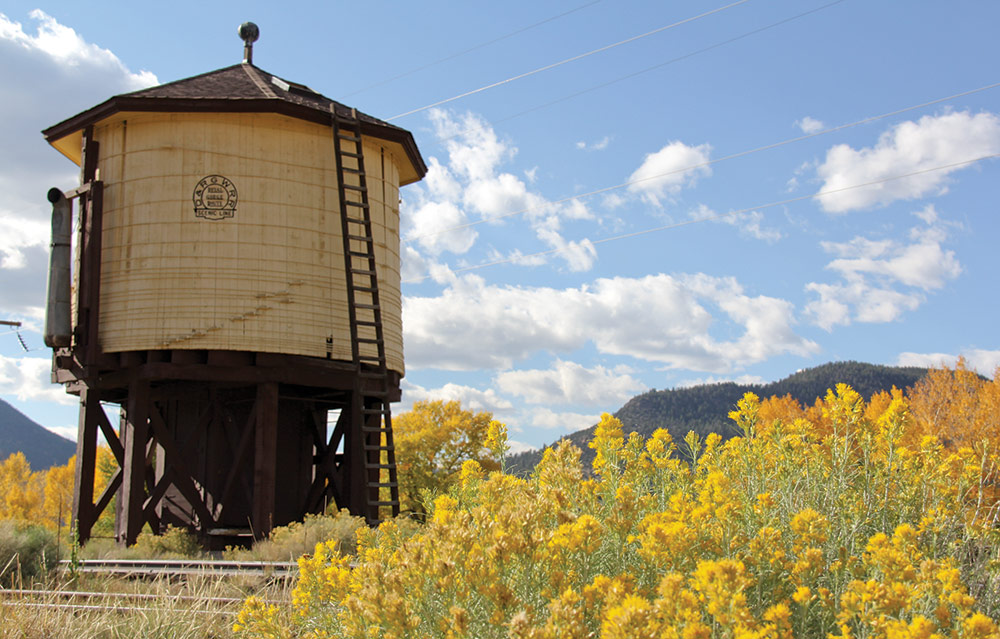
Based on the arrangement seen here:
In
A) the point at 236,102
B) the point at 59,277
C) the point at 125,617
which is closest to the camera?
the point at 125,617

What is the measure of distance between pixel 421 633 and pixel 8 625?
13.0 feet

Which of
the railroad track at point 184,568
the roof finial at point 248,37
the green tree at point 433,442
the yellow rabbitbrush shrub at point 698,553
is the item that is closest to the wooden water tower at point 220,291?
the roof finial at point 248,37

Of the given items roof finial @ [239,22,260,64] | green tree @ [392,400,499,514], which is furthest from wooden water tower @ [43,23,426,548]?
green tree @ [392,400,499,514]

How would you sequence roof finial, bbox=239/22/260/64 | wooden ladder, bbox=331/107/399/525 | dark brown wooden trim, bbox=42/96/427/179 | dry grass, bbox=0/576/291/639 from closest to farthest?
dry grass, bbox=0/576/291/639, dark brown wooden trim, bbox=42/96/427/179, wooden ladder, bbox=331/107/399/525, roof finial, bbox=239/22/260/64

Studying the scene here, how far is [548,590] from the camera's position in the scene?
10.4 feet

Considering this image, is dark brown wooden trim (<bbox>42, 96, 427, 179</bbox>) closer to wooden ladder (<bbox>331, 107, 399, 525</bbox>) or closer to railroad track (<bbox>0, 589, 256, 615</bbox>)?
wooden ladder (<bbox>331, 107, 399, 525</bbox>)

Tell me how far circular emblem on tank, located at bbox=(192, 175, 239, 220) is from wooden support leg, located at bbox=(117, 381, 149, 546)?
9.38 feet

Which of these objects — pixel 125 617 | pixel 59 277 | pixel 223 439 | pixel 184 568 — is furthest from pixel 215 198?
pixel 125 617

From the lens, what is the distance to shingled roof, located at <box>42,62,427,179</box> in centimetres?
1355

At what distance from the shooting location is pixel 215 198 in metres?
13.4

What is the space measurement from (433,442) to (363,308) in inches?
717

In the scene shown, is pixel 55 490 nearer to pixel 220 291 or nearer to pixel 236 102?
pixel 220 291

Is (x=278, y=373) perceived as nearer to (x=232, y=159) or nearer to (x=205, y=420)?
(x=205, y=420)

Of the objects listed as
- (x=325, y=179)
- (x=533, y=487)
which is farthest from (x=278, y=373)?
(x=533, y=487)
